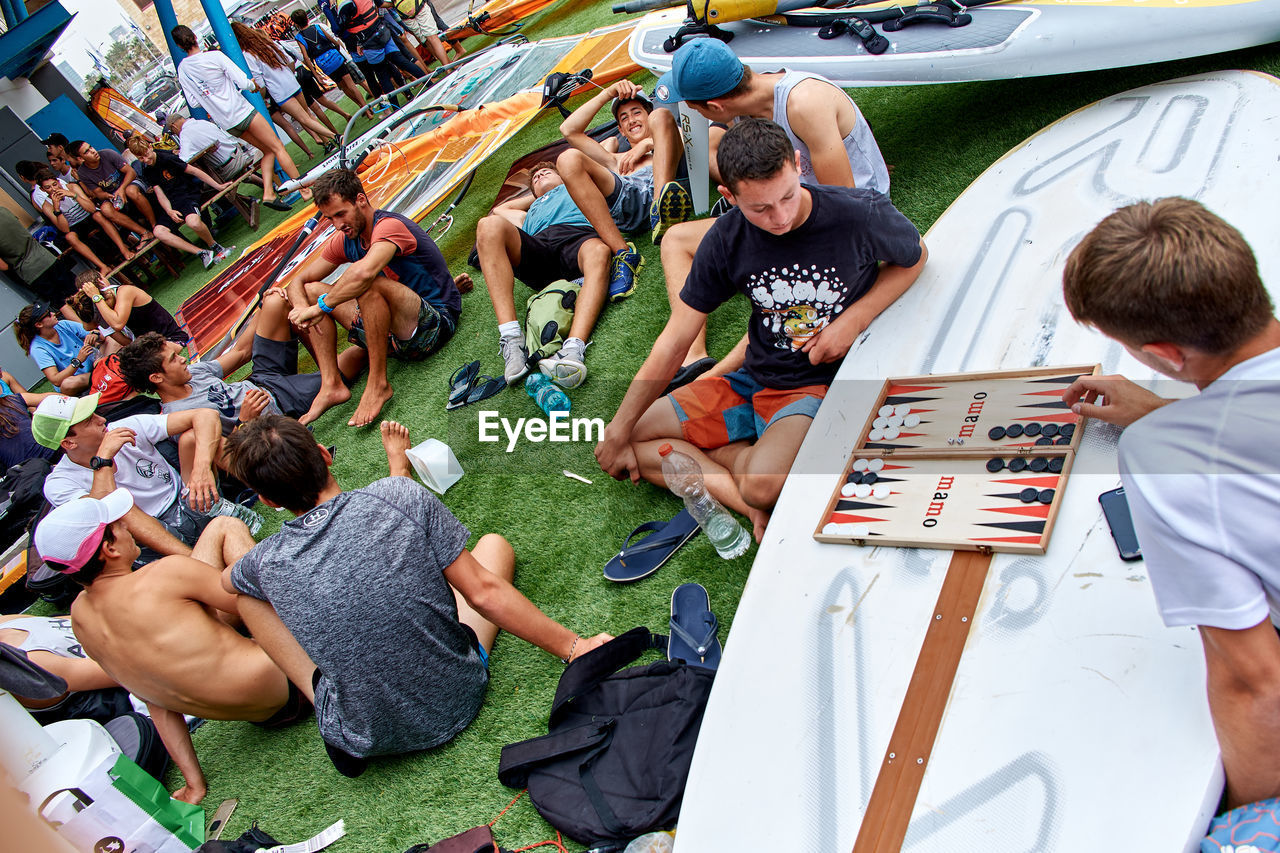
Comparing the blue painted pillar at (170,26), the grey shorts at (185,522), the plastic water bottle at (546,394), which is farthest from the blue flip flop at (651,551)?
the blue painted pillar at (170,26)

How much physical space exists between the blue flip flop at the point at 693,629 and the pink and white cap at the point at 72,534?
6.94 feet

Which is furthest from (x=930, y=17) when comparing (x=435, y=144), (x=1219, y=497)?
(x=435, y=144)

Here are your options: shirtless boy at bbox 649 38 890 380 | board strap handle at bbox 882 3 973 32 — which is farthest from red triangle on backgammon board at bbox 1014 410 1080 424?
board strap handle at bbox 882 3 973 32

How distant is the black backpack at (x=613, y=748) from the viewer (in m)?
2.17

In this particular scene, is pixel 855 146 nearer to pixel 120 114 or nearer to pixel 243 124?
pixel 243 124

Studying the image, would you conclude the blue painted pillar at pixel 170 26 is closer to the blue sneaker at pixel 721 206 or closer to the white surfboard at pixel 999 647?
the blue sneaker at pixel 721 206

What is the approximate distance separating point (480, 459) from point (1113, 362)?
293cm

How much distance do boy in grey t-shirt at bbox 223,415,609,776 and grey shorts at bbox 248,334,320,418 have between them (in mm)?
2786

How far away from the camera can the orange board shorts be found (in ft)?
9.64

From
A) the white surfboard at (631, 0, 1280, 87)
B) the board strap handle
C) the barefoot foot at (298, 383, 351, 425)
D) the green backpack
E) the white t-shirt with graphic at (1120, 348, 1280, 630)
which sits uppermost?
the white t-shirt with graphic at (1120, 348, 1280, 630)

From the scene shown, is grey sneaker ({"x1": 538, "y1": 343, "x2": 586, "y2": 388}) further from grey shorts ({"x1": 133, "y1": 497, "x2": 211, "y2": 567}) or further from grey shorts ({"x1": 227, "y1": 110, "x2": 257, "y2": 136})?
grey shorts ({"x1": 227, "y1": 110, "x2": 257, "y2": 136})

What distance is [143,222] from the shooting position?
406 inches

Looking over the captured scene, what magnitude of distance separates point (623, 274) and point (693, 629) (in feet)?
8.08
